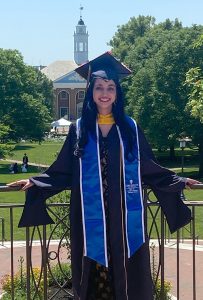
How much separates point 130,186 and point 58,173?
0.52 metres

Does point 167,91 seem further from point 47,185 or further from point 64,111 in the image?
point 64,111

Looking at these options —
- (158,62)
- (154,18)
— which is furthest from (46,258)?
(154,18)

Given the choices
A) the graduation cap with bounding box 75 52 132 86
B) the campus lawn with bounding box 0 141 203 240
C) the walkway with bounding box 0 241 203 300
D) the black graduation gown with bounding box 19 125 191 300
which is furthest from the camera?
the campus lawn with bounding box 0 141 203 240

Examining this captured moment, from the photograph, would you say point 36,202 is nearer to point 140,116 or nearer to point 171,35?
point 140,116

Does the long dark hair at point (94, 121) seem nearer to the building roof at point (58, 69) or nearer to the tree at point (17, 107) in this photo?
the tree at point (17, 107)

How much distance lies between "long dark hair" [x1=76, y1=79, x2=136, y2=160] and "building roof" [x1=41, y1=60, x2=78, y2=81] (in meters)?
84.9

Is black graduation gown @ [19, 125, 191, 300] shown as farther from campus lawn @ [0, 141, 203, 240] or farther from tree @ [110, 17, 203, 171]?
tree @ [110, 17, 203, 171]

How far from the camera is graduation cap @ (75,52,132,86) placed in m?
4.12

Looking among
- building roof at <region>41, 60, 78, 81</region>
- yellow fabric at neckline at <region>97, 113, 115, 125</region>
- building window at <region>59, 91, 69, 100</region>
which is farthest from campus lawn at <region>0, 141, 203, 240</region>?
building roof at <region>41, 60, 78, 81</region>

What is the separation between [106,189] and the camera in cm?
402

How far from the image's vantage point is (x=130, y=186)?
4.03 m

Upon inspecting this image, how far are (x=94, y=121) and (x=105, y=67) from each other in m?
0.39

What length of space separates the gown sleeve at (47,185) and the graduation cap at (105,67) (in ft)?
1.35

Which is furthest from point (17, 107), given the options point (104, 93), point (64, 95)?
point (64, 95)
